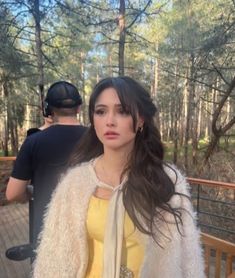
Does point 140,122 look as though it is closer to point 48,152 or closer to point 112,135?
point 112,135

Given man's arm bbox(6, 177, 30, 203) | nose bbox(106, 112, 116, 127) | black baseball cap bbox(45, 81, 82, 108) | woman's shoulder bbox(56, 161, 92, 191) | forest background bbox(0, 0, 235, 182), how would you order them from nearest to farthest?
nose bbox(106, 112, 116, 127) < woman's shoulder bbox(56, 161, 92, 191) < man's arm bbox(6, 177, 30, 203) < black baseball cap bbox(45, 81, 82, 108) < forest background bbox(0, 0, 235, 182)

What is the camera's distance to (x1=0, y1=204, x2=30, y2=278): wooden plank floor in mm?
3522

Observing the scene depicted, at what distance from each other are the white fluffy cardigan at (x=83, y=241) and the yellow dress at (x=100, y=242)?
2cm

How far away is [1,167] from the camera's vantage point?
1025cm

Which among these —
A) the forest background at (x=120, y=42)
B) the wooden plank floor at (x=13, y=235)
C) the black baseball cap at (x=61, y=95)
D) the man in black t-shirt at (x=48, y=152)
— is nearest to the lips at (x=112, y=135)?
the man in black t-shirt at (x=48, y=152)

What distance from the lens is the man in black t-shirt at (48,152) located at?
1632mm

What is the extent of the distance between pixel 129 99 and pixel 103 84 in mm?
99

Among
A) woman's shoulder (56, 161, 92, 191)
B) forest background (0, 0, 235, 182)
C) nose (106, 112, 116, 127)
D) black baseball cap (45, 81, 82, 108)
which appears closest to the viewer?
nose (106, 112, 116, 127)

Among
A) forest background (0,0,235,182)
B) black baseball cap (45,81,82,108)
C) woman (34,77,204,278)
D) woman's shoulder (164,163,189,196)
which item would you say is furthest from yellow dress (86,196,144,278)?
forest background (0,0,235,182)

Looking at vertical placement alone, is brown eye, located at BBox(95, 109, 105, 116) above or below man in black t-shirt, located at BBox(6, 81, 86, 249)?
above

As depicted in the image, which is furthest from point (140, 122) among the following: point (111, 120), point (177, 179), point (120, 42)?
point (120, 42)

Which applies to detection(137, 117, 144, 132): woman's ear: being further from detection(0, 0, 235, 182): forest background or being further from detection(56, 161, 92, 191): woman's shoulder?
detection(0, 0, 235, 182): forest background

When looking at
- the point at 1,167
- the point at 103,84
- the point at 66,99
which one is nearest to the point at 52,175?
the point at 66,99

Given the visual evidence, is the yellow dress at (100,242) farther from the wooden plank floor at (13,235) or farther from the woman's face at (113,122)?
the wooden plank floor at (13,235)
